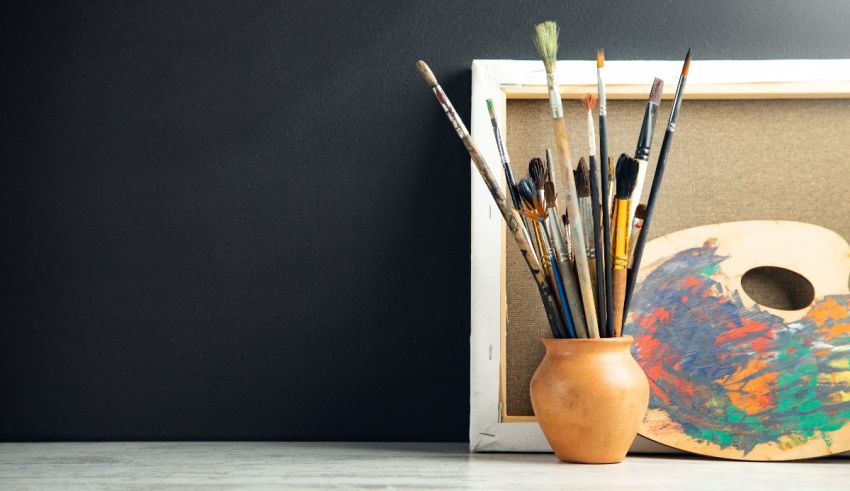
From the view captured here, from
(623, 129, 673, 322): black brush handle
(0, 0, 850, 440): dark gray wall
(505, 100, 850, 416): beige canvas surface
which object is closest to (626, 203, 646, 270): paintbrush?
(623, 129, 673, 322): black brush handle

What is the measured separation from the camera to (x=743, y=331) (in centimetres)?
80

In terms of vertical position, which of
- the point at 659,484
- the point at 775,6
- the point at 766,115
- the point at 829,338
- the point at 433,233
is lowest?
the point at 659,484

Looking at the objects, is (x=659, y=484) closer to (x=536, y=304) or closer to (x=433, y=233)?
(x=536, y=304)

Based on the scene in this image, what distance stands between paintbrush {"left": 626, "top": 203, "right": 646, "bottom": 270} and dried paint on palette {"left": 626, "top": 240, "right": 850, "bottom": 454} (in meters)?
0.08

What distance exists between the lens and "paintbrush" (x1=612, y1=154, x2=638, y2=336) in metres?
0.74

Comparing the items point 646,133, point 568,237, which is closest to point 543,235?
point 568,237

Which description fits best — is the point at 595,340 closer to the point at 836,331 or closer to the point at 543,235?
the point at 543,235

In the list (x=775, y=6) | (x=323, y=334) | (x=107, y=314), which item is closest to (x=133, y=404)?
(x=107, y=314)

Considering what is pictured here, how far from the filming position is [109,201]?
3.01 ft

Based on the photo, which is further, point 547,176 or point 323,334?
point 323,334

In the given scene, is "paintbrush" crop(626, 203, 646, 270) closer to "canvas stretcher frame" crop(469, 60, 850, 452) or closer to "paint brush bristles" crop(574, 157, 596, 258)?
"paint brush bristles" crop(574, 157, 596, 258)

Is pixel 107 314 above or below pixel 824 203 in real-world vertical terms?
below

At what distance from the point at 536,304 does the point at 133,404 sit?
0.46 meters

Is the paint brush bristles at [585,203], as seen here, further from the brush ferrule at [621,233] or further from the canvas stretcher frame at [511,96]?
the canvas stretcher frame at [511,96]
